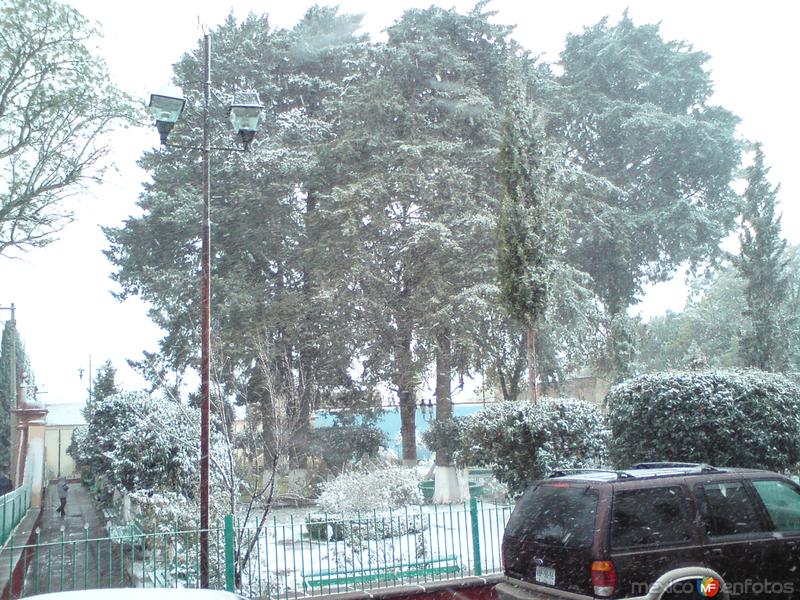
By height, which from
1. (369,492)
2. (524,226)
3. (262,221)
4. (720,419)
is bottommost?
(369,492)

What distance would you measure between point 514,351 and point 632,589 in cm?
2273

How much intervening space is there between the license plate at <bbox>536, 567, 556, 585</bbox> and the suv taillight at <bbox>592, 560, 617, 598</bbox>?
0.53 m

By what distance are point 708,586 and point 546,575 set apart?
4.54 feet

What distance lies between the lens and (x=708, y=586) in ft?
20.5

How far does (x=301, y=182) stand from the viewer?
3188 centimetres

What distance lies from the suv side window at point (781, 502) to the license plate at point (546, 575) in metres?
2.15

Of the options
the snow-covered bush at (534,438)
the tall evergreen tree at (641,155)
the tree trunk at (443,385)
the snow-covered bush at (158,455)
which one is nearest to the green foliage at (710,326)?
the tall evergreen tree at (641,155)

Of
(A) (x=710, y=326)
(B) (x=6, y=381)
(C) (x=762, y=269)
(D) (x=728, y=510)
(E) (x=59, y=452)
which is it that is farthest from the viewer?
(E) (x=59, y=452)

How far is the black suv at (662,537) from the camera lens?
6.12 m

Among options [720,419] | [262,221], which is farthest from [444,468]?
[720,419]

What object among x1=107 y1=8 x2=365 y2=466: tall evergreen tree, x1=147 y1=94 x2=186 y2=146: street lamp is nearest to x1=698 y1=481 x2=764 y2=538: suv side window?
x1=147 y1=94 x2=186 y2=146: street lamp

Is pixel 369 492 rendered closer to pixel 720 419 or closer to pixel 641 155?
pixel 720 419


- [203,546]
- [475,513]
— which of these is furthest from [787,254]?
[203,546]

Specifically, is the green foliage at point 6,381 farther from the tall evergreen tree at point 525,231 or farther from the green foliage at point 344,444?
the tall evergreen tree at point 525,231
